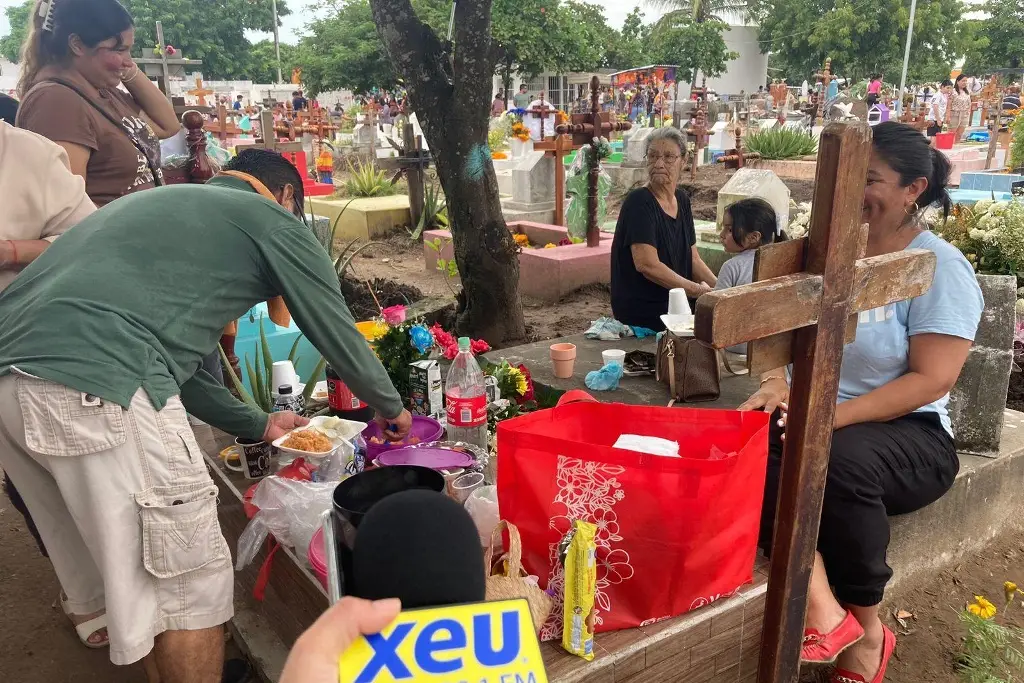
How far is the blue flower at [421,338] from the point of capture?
3.35m

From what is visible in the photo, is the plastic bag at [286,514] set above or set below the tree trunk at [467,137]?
below

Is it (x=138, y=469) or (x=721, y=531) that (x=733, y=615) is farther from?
(x=138, y=469)

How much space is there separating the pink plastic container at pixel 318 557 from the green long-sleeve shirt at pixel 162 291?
0.44m

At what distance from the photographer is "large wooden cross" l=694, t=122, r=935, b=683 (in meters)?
1.35

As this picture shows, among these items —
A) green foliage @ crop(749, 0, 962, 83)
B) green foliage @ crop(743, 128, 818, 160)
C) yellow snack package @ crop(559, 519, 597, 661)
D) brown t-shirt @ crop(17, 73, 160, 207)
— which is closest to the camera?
yellow snack package @ crop(559, 519, 597, 661)

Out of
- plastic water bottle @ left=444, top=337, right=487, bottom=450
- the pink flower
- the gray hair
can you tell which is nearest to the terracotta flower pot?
the pink flower

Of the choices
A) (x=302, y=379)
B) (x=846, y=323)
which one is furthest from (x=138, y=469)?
(x=302, y=379)

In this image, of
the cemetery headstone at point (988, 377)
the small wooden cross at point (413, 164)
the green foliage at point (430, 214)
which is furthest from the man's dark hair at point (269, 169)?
the green foliage at point (430, 214)

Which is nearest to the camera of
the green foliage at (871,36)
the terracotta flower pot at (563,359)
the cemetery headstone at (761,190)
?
the terracotta flower pot at (563,359)

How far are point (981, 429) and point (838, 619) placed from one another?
126 cm

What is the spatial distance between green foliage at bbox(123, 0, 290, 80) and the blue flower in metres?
45.8

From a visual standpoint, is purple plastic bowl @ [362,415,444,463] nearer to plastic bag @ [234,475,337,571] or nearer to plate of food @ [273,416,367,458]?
plate of food @ [273,416,367,458]

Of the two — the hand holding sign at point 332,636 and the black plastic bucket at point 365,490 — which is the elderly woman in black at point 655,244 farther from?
the hand holding sign at point 332,636

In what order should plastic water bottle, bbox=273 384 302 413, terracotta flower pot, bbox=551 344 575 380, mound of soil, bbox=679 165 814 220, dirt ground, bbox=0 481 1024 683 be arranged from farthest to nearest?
1. mound of soil, bbox=679 165 814 220
2. terracotta flower pot, bbox=551 344 575 380
3. plastic water bottle, bbox=273 384 302 413
4. dirt ground, bbox=0 481 1024 683
